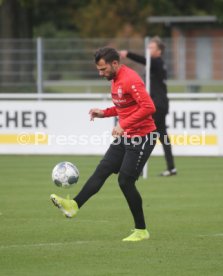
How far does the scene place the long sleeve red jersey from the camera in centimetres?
1014

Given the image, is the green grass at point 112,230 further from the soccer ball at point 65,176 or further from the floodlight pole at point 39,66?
the floodlight pole at point 39,66

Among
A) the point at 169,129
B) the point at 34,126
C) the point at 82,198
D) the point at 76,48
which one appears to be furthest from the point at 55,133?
the point at 82,198

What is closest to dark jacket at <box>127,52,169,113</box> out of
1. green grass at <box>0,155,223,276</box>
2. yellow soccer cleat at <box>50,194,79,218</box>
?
green grass at <box>0,155,223,276</box>

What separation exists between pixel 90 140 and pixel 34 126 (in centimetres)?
120

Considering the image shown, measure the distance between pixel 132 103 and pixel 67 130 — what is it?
11.1m

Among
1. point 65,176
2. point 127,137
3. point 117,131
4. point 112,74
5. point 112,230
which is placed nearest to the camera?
point 117,131

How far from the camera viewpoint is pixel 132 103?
33.8ft

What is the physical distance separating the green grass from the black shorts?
73 centimetres

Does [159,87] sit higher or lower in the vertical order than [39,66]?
higher

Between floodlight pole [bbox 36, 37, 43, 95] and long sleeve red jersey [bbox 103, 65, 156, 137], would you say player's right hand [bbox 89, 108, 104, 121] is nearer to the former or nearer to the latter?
long sleeve red jersey [bbox 103, 65, 156, 137]

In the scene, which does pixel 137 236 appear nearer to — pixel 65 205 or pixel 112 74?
pixel 65 205

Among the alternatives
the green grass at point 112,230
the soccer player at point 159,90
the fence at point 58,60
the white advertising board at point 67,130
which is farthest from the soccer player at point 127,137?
the fence at point 58,60

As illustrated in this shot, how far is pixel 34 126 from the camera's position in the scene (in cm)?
2127

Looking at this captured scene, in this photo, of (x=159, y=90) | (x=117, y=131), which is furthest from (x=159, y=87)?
(x=117, y=131)
